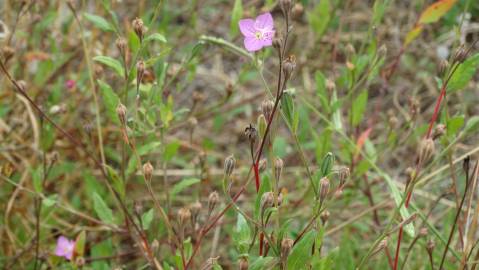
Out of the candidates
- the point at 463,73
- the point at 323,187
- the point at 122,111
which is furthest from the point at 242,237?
the point at 463,73

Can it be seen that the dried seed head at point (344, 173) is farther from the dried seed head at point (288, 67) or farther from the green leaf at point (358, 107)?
the green leaf at point (358, 107)

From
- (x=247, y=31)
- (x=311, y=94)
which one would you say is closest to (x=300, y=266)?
(x=247, y=31)

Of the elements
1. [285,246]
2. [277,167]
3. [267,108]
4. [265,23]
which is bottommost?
[285,246]

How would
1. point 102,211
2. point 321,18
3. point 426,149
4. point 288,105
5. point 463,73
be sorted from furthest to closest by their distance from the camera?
point 321,18 < point 102,211 < point 463,73 < point 288,105 < point 426,149

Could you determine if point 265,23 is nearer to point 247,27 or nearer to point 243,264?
point 247,27

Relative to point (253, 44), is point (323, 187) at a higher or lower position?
lower

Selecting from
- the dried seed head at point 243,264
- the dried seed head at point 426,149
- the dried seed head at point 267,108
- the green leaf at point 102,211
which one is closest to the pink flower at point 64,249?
the green leaf at point 102,211
